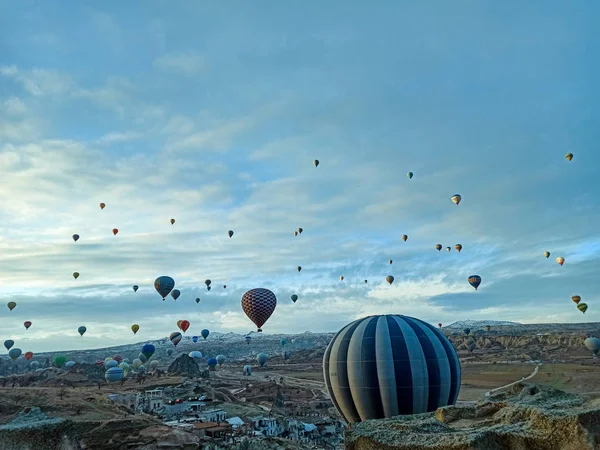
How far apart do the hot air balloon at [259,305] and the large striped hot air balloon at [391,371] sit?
25868 millimetres

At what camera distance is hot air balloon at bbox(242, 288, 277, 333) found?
52.2 m

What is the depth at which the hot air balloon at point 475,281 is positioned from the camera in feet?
200

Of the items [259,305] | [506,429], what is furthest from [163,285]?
[506,429]

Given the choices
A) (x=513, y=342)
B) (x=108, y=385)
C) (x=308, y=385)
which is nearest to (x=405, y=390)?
(x=308, y=385)

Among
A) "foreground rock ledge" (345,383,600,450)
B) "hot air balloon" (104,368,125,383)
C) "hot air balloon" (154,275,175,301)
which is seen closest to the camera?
"foreground rock ledge" (345,383,600,450)

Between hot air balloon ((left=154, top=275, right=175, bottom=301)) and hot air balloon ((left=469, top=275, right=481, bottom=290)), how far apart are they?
41.5m

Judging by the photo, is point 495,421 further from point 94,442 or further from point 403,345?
point 94,442

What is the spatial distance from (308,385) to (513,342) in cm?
8059

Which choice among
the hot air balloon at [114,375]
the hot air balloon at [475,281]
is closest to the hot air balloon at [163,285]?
the hot air balloon at [114,375]

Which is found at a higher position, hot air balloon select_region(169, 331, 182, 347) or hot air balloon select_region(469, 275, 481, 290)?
hot air balloon select_region(469, 275, 481, 290)

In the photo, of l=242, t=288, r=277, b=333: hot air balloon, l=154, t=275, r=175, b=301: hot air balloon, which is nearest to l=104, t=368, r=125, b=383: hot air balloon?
l=154, t=275, r=175, b=301: hot air balloon

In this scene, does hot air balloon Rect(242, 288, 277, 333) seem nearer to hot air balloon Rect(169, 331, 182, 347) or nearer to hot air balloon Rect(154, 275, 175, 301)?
hot air balloon Rect(154, 275, 175, 301)

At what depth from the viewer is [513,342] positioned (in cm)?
13250

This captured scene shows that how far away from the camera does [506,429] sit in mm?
7383
